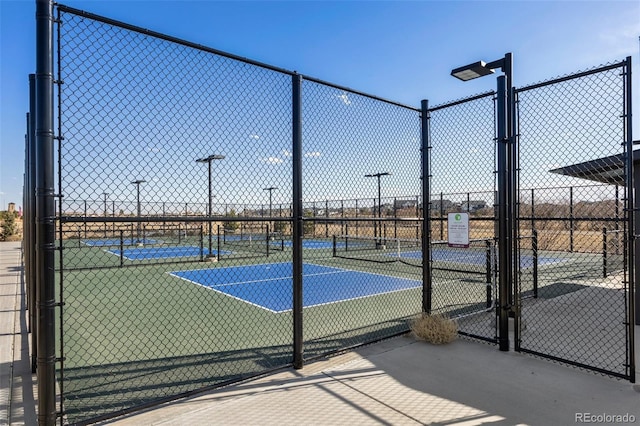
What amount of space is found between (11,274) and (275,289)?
28.4 feet

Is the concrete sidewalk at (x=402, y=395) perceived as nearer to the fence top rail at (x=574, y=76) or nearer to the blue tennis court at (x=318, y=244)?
the fence top rail at (x=574, y=76)

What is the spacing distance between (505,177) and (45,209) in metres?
4.54

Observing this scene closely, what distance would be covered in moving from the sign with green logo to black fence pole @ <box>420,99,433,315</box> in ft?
1.30

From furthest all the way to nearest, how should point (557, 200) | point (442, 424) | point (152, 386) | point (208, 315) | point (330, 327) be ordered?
point (557, 200) → point (208, 315) → point (330, 327) → point (152, 386) → point (442, 424)

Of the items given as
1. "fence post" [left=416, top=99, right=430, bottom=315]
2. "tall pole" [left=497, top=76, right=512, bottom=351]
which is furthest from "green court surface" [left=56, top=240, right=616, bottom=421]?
"tall pole" [left=497, top=76, right=512, bottom=351]

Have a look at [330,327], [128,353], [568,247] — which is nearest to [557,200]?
[568,247]

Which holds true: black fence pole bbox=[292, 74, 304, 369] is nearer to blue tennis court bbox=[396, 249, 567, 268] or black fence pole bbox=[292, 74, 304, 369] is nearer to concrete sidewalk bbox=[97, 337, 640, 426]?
concrete sidewalk bbox=[97, 337, 640, 426]

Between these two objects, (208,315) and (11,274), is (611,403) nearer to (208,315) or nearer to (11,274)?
(208,315)

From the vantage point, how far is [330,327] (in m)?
5.77

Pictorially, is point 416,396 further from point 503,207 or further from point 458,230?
point 503,207

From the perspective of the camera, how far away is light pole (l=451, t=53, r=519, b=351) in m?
4.54

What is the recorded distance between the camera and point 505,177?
457 cm

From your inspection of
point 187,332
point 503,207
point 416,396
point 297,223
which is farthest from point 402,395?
point 187,332

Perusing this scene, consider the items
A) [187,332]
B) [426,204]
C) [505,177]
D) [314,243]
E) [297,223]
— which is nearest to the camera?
[297,223]
